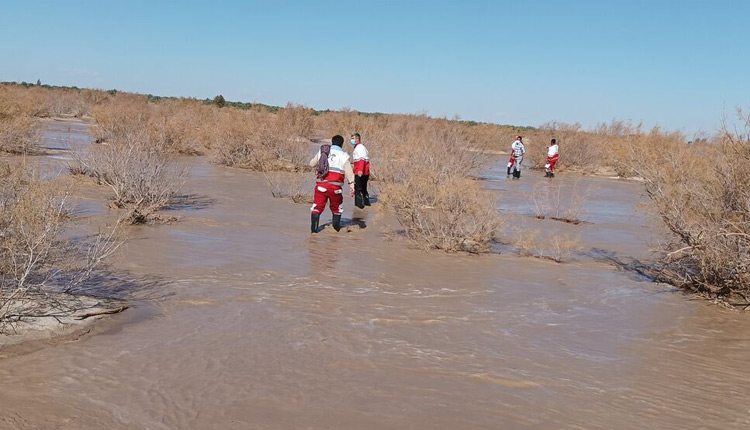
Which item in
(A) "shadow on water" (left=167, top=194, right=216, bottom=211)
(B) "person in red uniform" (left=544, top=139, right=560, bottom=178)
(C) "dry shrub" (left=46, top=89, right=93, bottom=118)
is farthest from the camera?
(C) "dry shrub" (left=46, top=89, right=93, bottom=118)

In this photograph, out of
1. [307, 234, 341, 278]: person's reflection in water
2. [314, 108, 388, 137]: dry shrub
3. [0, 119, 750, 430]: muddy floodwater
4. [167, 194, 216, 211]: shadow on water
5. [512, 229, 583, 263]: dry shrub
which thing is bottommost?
[0, 119, 750, 430]: muddy floodwater

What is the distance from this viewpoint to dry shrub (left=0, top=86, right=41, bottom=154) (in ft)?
60.0

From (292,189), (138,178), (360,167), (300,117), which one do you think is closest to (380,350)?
(138,178)

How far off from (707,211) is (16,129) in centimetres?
1843

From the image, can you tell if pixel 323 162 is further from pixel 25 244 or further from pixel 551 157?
pixel 551 157

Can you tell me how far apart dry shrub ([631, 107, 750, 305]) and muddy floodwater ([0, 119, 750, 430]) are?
0.39m

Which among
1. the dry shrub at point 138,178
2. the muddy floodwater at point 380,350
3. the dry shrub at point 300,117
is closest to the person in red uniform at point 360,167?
the dry shrub at point 138,178

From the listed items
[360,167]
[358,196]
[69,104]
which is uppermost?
[69,104]

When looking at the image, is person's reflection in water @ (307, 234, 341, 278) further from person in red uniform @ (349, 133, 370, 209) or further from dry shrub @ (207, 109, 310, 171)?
dry shrub @ (207, 109, 310, 171)

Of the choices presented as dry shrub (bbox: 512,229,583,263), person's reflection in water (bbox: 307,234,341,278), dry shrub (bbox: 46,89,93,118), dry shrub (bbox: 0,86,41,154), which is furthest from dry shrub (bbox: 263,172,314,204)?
dry shrub (bbox: 46,89,93,118)

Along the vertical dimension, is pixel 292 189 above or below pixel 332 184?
below

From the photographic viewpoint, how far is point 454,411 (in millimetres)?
4203

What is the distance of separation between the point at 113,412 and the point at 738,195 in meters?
6.86

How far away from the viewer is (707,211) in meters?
7.59
